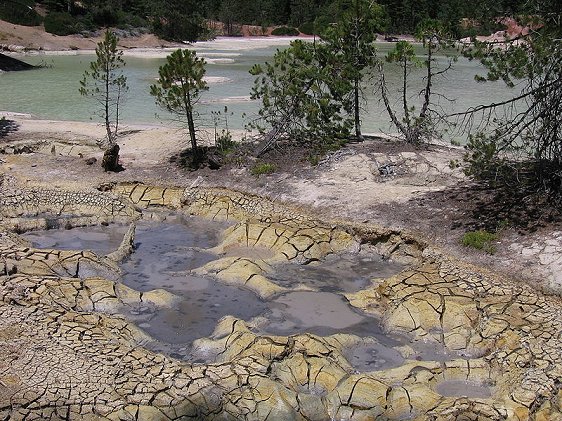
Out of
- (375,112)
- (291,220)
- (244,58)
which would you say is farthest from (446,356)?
(244,58)

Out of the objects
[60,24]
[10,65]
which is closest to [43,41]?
[60,24]

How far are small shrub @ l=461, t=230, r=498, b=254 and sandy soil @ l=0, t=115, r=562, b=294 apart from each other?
113 millimetres

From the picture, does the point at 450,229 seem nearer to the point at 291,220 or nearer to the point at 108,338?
the point at 291,220

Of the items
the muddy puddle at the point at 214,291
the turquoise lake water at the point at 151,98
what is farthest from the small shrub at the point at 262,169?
the turquoise lake water at the point at 151,98

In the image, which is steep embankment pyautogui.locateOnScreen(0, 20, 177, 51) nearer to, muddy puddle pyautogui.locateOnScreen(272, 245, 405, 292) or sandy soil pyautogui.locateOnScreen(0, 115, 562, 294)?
sandy soil pyautogui.locateOnScreen(0, 115, 562, 294)

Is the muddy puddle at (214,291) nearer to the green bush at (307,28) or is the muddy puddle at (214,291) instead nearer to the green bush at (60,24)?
the green bush at (60,24)

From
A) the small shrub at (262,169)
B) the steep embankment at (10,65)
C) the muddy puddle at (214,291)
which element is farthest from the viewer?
the steep embankment at (10,65)

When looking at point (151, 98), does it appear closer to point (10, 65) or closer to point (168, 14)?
point (10, 65)

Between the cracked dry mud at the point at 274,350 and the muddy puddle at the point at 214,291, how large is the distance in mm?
196

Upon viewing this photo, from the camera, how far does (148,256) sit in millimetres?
12211

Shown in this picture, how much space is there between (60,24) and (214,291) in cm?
6208

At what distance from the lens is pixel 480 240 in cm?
1146

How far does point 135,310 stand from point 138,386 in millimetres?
2460

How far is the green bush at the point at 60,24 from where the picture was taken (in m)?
65.2
